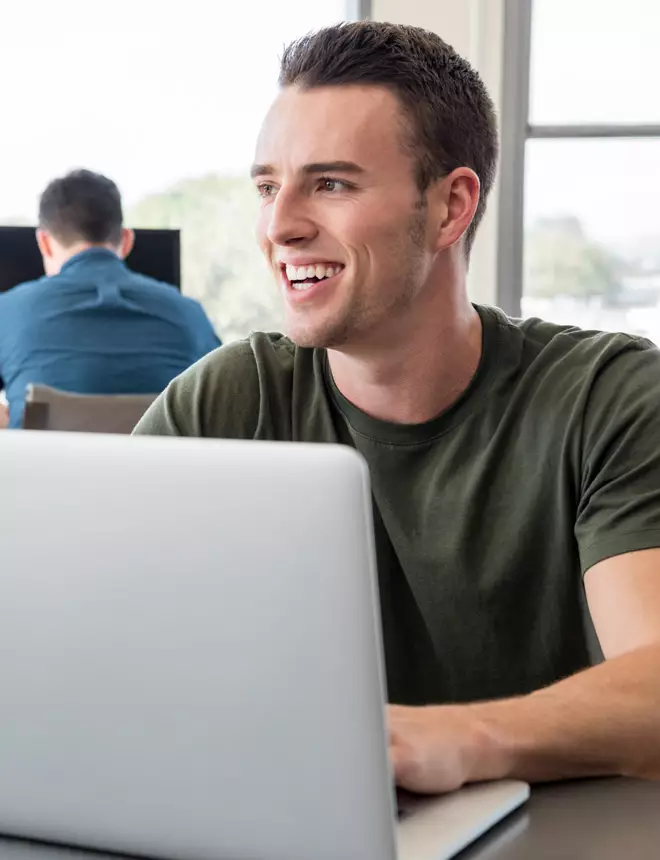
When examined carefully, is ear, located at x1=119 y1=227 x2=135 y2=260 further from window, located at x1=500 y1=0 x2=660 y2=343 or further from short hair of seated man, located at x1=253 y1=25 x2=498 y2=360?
short hair of seated man, located at x1=253 y1=25 x2=498 y2=360

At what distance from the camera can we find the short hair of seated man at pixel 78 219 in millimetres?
3436

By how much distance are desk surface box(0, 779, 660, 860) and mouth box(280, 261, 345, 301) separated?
26.6 inches

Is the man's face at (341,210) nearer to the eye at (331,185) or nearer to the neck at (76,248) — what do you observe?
the eye at (331,185)

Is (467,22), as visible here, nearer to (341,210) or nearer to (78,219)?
(78,219)

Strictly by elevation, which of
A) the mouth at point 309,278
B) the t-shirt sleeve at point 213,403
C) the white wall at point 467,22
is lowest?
the t-shirt sleeve at point 213,403

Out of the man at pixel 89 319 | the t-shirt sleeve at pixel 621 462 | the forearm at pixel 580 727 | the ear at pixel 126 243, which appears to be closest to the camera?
the forearm at pixel 580 727

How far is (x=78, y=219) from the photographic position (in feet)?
11.3

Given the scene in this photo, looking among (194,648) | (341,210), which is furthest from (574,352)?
(194,648)

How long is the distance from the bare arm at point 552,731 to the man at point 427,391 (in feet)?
0.76

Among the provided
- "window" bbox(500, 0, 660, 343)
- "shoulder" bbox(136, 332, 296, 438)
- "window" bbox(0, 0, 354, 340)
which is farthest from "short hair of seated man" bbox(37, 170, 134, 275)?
"shoulder" bbox(136, 332, 296, 438)

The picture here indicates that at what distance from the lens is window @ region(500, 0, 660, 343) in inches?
170

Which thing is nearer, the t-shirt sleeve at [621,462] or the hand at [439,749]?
the hand at [439,749]

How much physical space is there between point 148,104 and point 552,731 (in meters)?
3.76

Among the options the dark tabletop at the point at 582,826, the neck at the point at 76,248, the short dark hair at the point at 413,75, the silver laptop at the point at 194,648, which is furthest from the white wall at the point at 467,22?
the silver laptop at the point at 194,648
